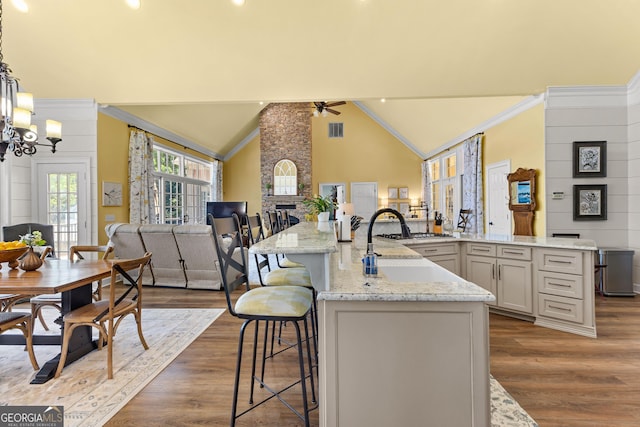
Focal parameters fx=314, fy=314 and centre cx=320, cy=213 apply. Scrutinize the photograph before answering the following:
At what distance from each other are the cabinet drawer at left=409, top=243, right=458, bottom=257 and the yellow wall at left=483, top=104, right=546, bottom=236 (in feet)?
6.74

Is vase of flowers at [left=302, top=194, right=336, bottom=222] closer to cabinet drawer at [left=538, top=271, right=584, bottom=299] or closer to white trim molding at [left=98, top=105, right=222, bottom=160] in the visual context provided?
cabinet drawer at [left=538, top=271, right=584, bottom=299]

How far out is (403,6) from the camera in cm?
392

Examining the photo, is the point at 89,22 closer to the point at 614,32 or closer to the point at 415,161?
the point at 614,32

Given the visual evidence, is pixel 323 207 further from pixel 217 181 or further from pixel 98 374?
pixel 217 181

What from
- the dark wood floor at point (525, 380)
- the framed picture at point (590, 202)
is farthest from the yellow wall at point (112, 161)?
the framed picture at point (590, 202)

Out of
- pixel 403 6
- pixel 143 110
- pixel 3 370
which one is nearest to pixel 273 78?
pixel 403 6

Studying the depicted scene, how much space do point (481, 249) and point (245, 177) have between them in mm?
8989

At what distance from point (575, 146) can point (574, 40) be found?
4.64ft

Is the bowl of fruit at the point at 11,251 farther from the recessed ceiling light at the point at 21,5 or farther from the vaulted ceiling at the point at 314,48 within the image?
the recessed ceiling light at the point at 21,5

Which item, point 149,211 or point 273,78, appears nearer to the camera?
point 273,78

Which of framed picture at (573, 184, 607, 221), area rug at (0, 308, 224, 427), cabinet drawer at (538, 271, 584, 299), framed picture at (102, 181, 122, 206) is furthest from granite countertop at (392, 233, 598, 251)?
framed picture at (102, 181, 122, 206)

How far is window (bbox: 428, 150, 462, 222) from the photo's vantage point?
304 inches

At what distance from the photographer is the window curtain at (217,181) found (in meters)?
10.3

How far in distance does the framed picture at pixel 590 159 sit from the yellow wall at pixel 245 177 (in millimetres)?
8708
